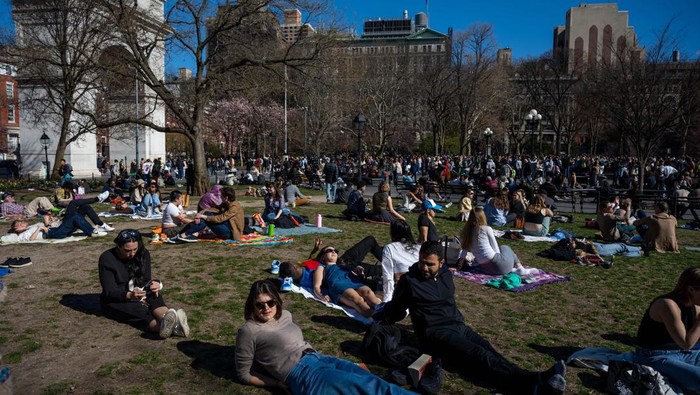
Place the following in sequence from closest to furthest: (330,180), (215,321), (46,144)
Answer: (215,321) < (330,180) < (46,144)

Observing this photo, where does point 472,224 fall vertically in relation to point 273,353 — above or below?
above

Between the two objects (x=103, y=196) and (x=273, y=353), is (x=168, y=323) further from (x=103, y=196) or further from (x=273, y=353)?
(x=103, y=196)

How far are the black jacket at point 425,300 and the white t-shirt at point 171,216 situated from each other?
7.57m

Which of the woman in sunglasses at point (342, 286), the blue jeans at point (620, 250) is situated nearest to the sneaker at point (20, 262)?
the woman in sunglasses at point (342, 286)

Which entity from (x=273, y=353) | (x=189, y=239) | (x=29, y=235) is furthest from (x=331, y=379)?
(x=29, y=235)

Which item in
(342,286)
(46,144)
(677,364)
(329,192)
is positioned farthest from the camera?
(46,144)

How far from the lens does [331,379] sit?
12.2 ft

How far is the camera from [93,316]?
5.97 metres

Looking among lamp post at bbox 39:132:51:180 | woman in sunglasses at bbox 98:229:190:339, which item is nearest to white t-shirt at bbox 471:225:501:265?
woman in sunglasses at bbox 98:229:190:339

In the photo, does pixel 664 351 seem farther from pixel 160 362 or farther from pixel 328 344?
pixel 160 362

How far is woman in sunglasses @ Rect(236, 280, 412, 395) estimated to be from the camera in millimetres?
3939

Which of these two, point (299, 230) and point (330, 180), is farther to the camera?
point (330, 180)

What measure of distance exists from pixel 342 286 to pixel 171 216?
240 inches

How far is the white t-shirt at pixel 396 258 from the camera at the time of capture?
6289 mm
